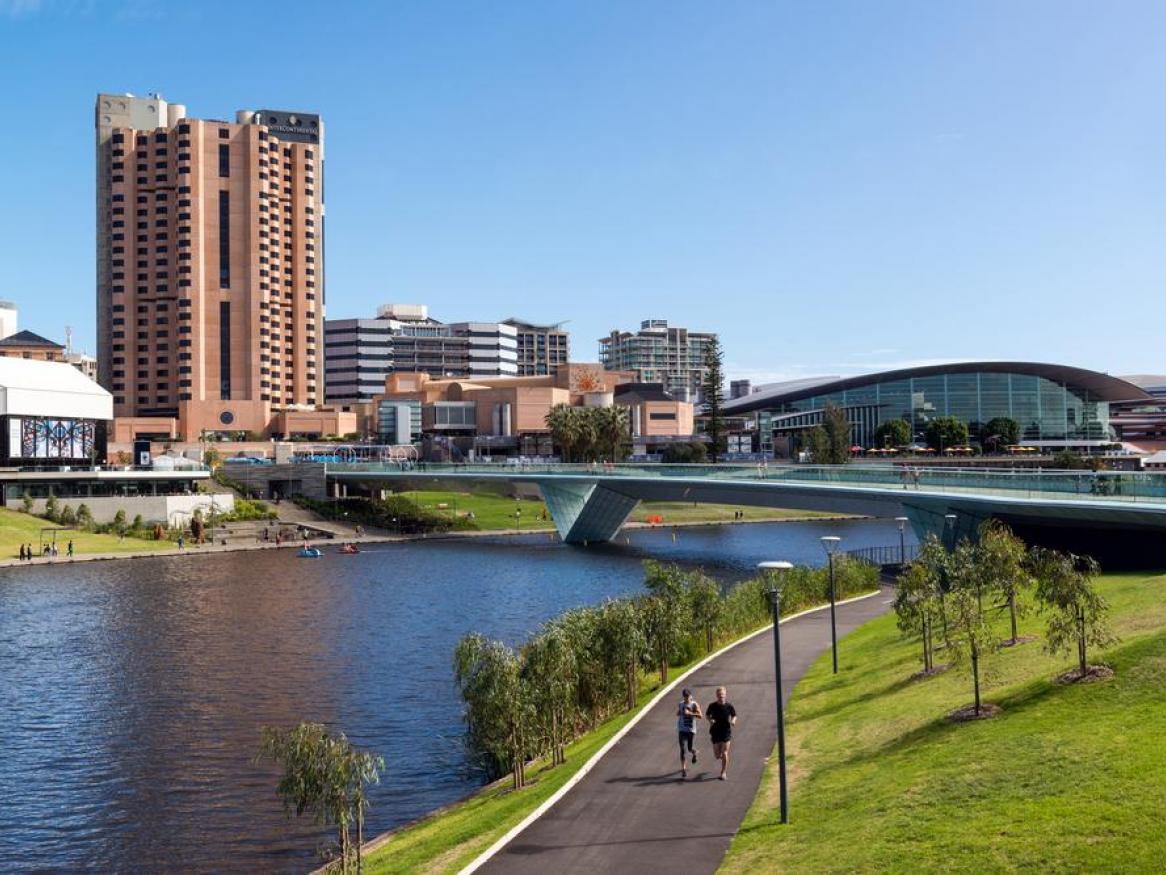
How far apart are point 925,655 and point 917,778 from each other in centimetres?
1251

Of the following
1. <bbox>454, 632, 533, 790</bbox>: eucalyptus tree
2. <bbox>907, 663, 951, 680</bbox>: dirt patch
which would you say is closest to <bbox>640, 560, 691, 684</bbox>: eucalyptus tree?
<bbox>454, 632, 533, 790</bbox>: eucalyptus tree

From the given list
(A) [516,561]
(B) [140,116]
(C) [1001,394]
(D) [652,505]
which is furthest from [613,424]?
(B) [140,116]

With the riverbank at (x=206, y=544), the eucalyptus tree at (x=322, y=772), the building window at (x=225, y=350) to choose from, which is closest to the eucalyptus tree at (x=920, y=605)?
the eucalyptus tree at (x=322, y=772)

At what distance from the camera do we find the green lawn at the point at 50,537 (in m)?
99.8

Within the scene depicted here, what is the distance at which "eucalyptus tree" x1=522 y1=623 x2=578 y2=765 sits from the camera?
30641mm

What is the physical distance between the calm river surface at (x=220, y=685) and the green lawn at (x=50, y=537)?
21.3 feet

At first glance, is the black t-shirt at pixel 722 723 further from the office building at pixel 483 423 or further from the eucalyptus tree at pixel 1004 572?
the office building at pixel 483 423

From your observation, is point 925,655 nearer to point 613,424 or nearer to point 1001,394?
point 613,424

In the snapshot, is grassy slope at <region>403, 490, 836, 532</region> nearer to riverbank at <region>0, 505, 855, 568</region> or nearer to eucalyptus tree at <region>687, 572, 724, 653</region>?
riverbank at <region>0, 505, 855, 568</region>

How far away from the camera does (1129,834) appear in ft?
55.2

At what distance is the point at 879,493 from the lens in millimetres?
76375

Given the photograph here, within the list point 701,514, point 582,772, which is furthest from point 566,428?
point 582,772

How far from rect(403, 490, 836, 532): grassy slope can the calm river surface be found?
37819mm

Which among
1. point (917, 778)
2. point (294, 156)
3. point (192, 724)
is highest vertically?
point (294, 156)
